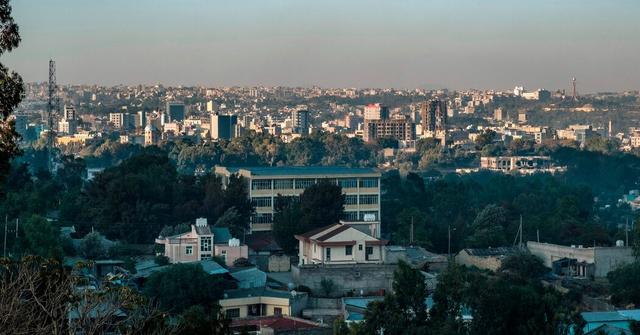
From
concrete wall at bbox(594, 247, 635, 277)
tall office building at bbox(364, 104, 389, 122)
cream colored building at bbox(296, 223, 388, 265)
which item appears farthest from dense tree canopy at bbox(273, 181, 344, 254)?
tall office building at bbox(364, 104, 389, 122)

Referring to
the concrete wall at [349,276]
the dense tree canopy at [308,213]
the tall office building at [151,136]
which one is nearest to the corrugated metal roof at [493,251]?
the dense tree canopy at [308,213]

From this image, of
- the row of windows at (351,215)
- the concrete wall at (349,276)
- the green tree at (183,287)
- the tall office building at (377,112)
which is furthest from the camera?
the tall office building at (377,112)

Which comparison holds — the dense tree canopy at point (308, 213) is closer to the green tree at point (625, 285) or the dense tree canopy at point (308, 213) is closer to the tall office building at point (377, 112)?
the green tree at point (625, 285)

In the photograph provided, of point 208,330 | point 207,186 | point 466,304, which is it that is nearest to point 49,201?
point 207,186

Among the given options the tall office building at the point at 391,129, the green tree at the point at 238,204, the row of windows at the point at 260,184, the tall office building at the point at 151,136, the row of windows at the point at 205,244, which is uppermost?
the tall office building at the point at 391,129

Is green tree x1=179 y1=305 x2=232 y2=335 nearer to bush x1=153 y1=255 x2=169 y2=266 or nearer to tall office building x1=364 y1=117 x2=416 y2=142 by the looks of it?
bush x1=153 y1=255 x2=169 y2=266

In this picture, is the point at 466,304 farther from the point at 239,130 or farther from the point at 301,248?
the point at 239,130

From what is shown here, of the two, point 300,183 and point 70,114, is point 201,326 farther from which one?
point 70,114
